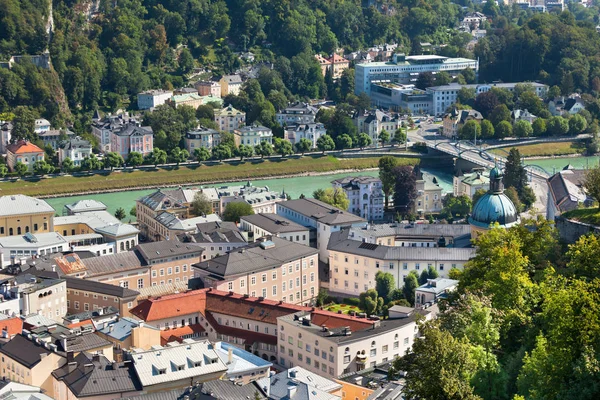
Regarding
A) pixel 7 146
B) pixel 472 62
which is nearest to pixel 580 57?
pixel 472 62

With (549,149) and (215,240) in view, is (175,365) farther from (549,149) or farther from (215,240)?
(549,149)

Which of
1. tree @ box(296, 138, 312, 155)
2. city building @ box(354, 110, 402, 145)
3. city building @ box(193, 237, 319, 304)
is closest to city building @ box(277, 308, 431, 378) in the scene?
city building @ box(193, 237, 319, 304)

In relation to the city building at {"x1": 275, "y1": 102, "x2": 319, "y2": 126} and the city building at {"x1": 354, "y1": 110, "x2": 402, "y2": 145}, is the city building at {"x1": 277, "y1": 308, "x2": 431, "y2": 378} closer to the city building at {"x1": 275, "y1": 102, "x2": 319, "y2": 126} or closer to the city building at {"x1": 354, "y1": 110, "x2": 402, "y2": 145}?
the city building at {"x1": 354, "y1": 110, "x2": 402, "y2": 145}

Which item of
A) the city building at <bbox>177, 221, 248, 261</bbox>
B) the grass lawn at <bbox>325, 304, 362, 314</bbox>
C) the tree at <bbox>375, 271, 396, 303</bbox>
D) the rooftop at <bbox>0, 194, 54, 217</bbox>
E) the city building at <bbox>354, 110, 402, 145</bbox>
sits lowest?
the grass lawn at <bbox>325, 304, 362, 314</bbox>

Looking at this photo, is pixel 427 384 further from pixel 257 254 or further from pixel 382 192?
pixel 382 192

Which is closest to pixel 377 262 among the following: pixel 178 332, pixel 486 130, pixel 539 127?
pixel 178 332

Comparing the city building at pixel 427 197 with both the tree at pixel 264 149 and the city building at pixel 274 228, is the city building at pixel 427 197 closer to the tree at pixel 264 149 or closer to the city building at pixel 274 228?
the city building at pixel 274 228

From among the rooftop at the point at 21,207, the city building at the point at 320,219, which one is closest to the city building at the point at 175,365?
the city building at the point at 320,219
